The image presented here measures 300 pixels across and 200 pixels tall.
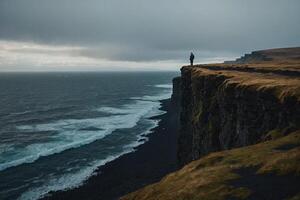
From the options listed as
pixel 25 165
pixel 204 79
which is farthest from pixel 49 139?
pixel 204 79

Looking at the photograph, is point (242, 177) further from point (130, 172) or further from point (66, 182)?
point (130, 172)

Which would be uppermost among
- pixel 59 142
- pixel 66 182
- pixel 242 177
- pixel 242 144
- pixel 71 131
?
pixel 242 177

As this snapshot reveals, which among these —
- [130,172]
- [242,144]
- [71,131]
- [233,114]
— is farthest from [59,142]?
[242,144]

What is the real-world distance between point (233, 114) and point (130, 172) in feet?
125

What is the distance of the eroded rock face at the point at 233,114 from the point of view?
1173 inches

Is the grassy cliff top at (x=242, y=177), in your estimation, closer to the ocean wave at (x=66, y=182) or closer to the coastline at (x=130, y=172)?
the coastline at (x=130, y=172)

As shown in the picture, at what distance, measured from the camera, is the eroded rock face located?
29.8m

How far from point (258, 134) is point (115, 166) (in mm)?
46953

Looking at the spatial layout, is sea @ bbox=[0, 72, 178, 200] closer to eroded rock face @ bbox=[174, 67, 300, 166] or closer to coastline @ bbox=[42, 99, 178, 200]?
coastline @ bbox=[42, 99, 178, 200]

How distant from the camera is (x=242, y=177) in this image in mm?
19484

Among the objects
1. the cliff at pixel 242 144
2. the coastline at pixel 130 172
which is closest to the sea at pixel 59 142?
the coastline at pixel 130 172

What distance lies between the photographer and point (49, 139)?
3814 inches

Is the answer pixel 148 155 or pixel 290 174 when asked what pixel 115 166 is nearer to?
pixel 148 155

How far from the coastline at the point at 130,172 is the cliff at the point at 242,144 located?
17687mm
